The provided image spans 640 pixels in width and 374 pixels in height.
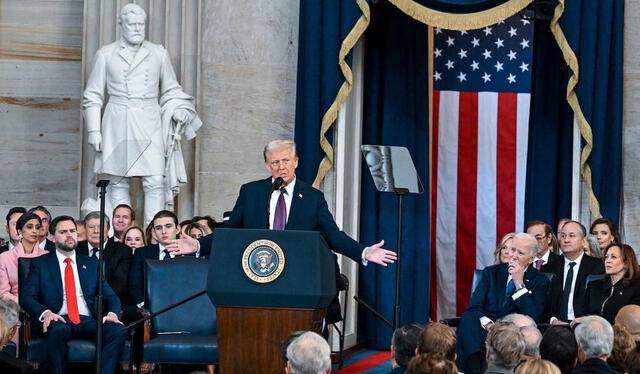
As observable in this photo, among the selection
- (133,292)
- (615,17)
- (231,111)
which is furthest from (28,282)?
(615,17)

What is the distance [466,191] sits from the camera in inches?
449

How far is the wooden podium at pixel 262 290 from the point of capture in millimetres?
6250

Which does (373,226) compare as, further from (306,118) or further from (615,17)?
(615,17)

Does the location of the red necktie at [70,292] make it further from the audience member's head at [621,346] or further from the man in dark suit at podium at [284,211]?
the audience member's head at [621,346]

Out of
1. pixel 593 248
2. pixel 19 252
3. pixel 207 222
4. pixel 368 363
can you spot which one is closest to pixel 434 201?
pixel 368 363

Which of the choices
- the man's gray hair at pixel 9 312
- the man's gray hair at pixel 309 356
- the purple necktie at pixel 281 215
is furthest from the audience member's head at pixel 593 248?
the man's gray hair at pixel 309 356

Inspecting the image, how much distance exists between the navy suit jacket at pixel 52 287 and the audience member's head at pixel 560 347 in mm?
3396

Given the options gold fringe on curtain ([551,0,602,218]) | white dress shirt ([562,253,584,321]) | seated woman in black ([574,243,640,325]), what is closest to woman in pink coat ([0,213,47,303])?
white dress shirt ([562,253,584,321])

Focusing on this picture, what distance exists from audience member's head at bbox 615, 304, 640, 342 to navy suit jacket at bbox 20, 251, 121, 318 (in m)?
3.21

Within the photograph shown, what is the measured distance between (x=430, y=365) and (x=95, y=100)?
5.87m

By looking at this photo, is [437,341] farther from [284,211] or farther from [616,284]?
[616,284]

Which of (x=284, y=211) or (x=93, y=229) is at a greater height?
(x=284, y=211)

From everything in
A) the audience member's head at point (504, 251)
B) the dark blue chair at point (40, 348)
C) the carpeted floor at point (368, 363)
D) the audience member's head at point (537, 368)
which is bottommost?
the carpeted floor at point (368, 363)

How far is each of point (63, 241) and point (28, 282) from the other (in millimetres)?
330
